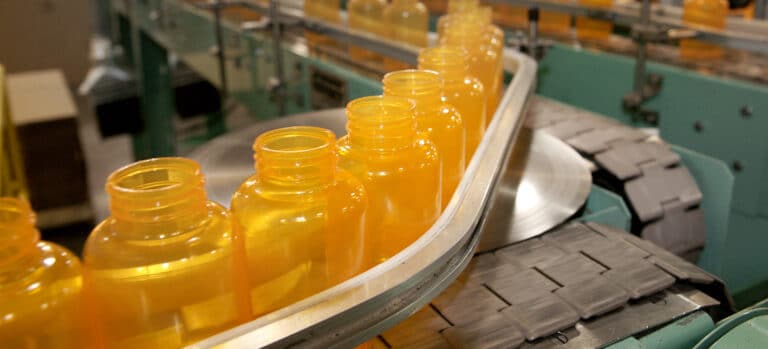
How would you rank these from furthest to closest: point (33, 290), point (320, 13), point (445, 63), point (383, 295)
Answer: point (320, 13)
point (445, 63)
point (383, 295)
point (33, 290)

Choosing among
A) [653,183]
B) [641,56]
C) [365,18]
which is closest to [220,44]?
[365,18]

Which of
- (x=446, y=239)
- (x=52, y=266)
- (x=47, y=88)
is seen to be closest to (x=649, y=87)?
(x=446, y=239)

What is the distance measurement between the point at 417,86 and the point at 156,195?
47 cm

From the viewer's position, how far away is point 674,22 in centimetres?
212

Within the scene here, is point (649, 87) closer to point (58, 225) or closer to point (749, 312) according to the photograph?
point (749, 312)

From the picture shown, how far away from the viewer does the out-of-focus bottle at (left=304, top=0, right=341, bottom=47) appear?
2.28m

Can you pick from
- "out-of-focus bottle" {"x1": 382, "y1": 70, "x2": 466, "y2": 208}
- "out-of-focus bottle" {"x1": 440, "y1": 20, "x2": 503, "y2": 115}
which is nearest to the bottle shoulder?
"out-of-focus bottle" {"x1": 382, "y1": 70, "x2": 466, "y2": 208}

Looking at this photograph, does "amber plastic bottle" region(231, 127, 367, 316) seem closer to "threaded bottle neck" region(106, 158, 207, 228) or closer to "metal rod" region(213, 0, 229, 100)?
"threaded bottle neck" region(106, 158, 207, 228)

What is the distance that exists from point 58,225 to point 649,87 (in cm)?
318

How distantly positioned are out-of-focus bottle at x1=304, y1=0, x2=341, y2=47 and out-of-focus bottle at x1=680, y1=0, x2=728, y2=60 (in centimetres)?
118

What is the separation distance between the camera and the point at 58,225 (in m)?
3.67

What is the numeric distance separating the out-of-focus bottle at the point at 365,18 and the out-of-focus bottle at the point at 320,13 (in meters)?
0.17

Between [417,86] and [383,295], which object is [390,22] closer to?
[417,86]

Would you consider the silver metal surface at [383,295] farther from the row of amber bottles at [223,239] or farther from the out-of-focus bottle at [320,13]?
the out-of-focus bottle at [320,13]
